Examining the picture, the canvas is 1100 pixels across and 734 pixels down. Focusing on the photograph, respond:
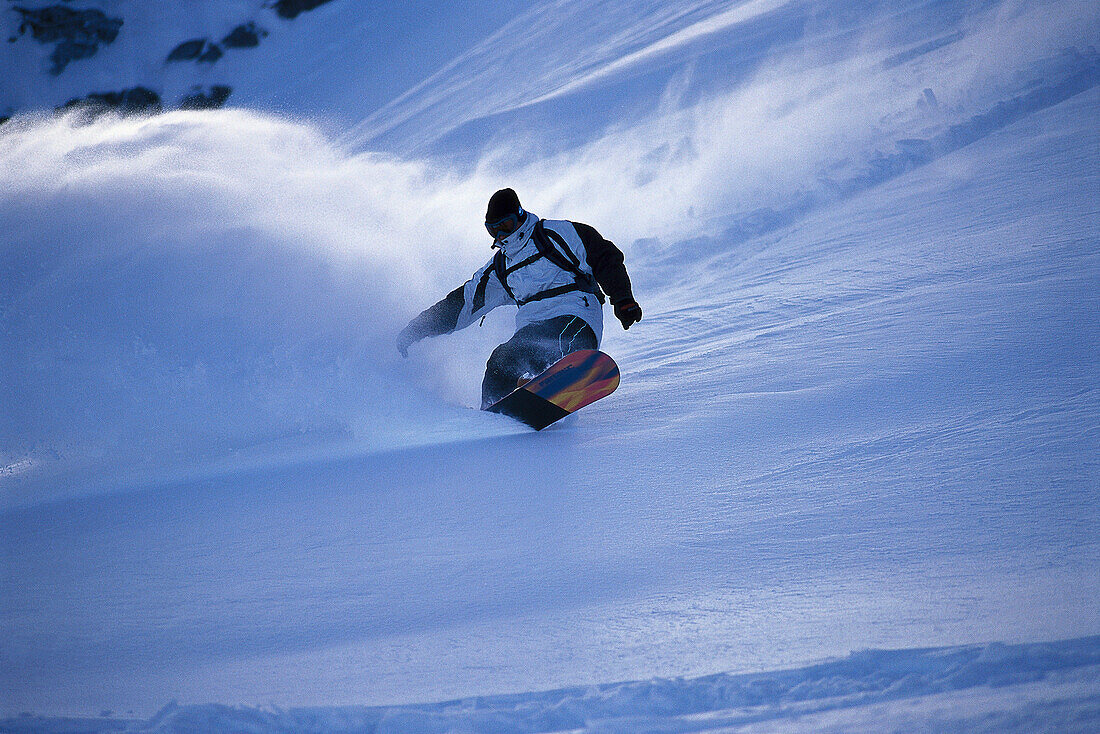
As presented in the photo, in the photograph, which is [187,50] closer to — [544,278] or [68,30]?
[68,30]

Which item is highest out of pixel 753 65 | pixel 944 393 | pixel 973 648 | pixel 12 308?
pixel 753 65

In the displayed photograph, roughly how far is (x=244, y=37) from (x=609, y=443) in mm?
22520

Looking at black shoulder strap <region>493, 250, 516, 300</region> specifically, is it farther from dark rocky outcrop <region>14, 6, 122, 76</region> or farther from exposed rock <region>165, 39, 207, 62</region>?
dark rocky outcrop <region>14, 6, 122, 76</region>

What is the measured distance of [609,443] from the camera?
312cm

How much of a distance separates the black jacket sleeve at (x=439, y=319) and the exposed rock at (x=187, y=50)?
2127cm

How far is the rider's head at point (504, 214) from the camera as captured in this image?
154 inches

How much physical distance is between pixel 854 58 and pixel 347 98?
11.6 meters

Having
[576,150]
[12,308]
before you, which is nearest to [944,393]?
[12,308]

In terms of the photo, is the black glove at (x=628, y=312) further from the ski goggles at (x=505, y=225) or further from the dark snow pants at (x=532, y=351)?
the ski goggles at (x=505, y=225)

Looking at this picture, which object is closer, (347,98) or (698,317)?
(698,317)

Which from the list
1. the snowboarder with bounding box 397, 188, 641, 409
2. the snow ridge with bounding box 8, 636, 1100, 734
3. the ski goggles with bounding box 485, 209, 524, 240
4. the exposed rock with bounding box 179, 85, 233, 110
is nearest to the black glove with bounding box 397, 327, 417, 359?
the snowboarder with bounding box 397, 188, 641, 409

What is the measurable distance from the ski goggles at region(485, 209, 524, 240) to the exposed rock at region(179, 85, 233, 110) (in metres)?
18.8

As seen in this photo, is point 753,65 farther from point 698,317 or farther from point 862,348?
point 862,348

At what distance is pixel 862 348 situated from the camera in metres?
A: 3.69
